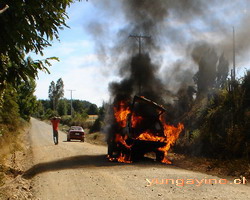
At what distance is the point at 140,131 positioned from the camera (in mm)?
12789

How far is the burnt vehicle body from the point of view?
12352 mm

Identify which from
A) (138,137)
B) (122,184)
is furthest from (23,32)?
(138,137)

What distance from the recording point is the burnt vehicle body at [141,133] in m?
12.4

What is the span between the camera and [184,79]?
20406 millimetres

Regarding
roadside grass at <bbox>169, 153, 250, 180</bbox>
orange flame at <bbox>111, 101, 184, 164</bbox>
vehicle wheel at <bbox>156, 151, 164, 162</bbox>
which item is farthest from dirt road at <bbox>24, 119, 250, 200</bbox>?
vehicle wheel at <bbox>156, 151, 164, 162</bbox>

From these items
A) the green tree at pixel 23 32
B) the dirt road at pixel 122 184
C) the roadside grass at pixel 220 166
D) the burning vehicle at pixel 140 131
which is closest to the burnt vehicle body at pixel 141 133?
the burning vehicle at pixel 140 131

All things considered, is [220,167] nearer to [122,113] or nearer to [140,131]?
[140,131]

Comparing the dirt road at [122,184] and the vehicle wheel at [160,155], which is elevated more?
the vehicle wheel at [160,155]

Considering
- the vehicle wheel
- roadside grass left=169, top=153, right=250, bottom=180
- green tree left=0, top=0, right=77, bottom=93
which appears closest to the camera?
green tree left=0, top=0, right=77, bottom=93

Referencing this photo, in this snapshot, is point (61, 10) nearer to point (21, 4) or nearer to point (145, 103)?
point (21, 4)

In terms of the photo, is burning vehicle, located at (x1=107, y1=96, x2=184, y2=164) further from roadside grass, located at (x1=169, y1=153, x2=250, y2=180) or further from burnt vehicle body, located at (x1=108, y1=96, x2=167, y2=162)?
roadside grass, located at (x1=169, y1=153, x2=250, y2=180)

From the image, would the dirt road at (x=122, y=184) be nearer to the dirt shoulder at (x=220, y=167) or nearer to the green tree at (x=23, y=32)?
the dirt shoulder at (x=220, y=167)

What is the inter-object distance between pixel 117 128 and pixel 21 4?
29.4ft

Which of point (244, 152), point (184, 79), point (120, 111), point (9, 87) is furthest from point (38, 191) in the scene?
point (184, 79)
